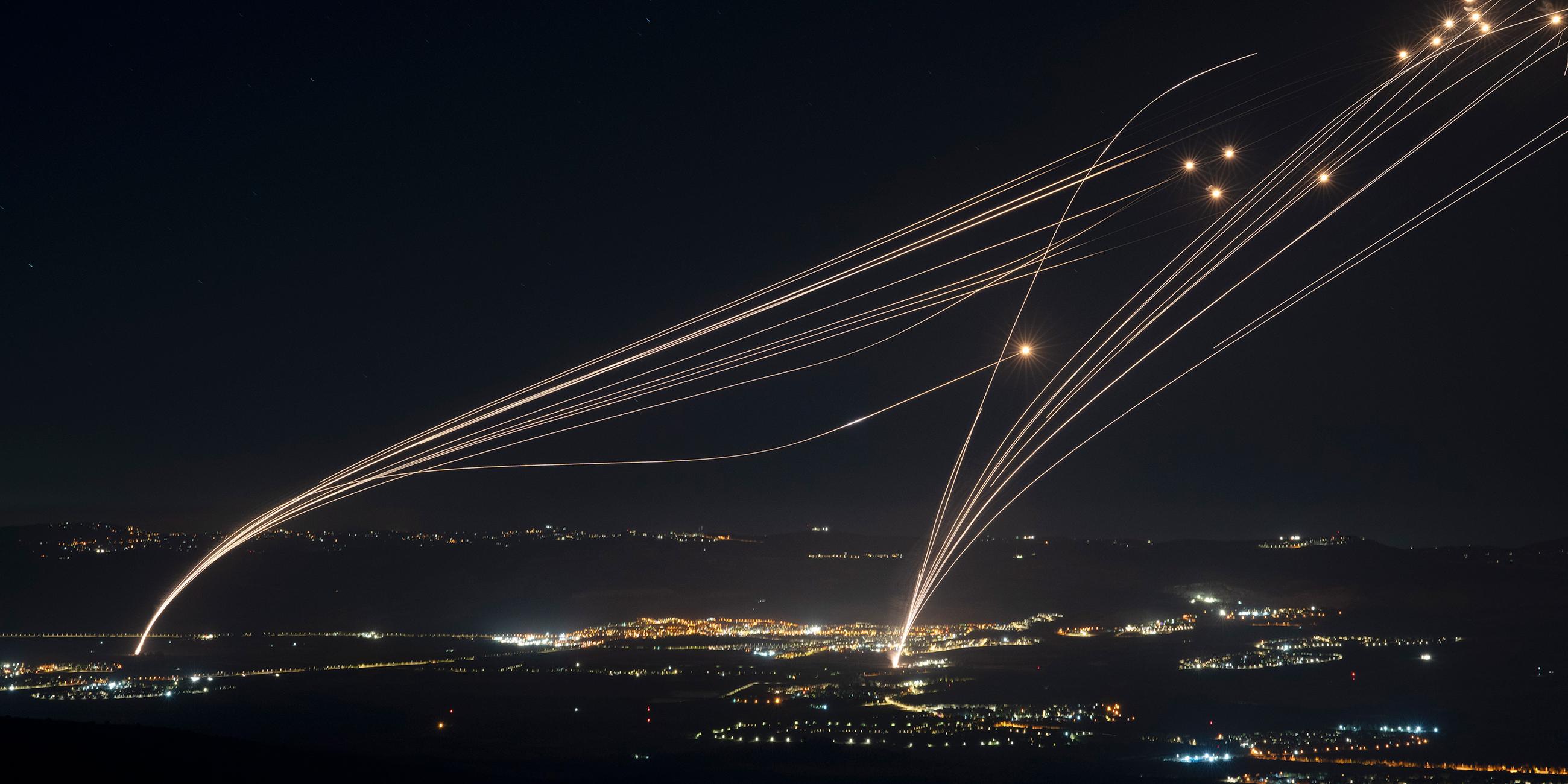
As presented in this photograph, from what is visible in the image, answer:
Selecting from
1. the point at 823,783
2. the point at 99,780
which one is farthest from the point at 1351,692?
the point at 99,780

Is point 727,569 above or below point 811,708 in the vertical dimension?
above

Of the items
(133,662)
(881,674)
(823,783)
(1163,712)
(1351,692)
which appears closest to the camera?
(823,783)

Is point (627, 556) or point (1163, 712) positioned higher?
point (627, 556)

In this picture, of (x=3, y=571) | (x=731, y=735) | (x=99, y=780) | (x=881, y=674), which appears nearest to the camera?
(x=99, y=780)

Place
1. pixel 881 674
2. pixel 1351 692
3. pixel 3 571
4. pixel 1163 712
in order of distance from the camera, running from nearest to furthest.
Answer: pixel 1163 712 → pixel 1351 692 → pixel 881 674 → pixel 3 571

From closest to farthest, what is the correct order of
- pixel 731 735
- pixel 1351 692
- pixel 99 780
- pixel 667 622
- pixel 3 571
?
pixel 99 780, pixel 731 735, pixel 1351 692, pixel 667 622, pixel 3 571

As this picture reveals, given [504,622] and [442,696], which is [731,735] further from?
[504,622]

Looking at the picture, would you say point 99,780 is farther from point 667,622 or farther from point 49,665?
point 667,622

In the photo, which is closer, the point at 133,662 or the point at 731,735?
the point at 731,735

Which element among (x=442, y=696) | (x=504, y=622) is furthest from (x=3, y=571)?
(x=442, y=696)
